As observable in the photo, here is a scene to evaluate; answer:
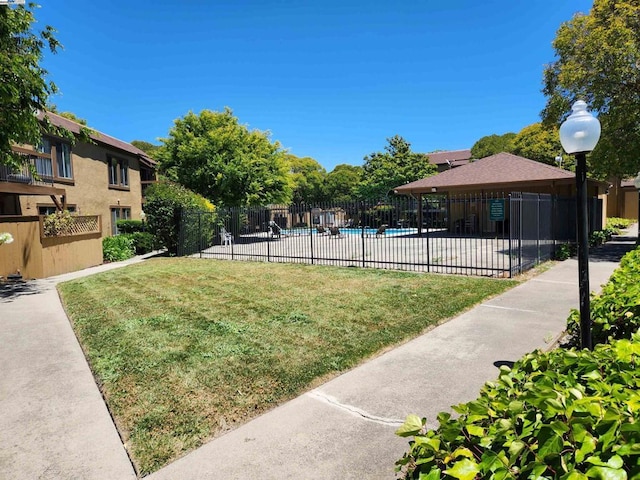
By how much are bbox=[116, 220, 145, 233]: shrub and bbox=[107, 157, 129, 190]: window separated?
2.15m

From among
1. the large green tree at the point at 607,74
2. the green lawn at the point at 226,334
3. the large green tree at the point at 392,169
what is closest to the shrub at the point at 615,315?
the green lawn at the point at 226,334

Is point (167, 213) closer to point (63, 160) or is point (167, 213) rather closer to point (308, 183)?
point (63, 160)

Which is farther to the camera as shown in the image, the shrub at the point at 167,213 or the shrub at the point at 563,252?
the shrub at the point at 167,213

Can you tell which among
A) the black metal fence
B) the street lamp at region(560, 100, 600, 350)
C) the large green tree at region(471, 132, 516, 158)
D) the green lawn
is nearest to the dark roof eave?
the black metal fence

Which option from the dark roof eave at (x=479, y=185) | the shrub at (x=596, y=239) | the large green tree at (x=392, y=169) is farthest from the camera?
the large green tree at (x=392, y=169)

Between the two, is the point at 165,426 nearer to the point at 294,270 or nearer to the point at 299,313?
the point at 299,313

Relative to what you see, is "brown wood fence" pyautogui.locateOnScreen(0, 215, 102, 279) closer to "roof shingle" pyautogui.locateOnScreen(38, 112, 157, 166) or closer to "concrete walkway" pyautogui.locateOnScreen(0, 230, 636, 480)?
"roof shingle" pyautogui.locateOnScreen(38, 112, 157, 166)

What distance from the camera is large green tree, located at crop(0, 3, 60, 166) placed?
8844 mm

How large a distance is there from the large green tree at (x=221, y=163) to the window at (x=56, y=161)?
218 inches

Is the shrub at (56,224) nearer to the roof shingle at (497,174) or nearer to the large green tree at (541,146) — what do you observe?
the roof shingle at (497,174)

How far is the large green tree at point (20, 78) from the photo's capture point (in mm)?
8844

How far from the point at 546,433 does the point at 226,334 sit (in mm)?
4947

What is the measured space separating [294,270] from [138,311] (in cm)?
518

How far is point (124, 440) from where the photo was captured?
10.7 ft
